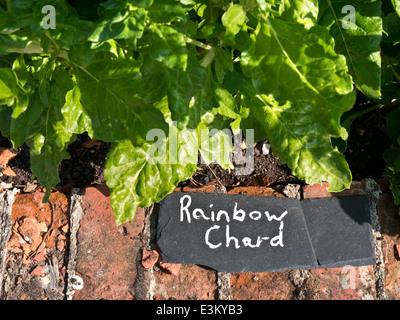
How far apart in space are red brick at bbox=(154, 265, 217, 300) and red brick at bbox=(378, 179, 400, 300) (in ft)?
2.10

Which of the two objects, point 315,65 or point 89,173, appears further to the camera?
point 89,173

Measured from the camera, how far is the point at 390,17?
1369mm

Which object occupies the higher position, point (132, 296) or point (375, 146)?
point (375, 146)

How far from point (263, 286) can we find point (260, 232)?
19cm

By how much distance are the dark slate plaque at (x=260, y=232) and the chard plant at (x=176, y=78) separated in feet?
1.03

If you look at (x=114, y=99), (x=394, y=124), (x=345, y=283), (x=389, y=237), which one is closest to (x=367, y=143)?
(x=394, y=124)

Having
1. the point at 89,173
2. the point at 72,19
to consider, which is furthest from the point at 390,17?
the point at 89,173

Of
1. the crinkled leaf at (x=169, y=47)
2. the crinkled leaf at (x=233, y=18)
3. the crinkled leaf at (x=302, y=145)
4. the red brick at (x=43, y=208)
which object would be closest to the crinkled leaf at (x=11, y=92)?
Answer: the crinkled leaf at (x=169, y=47)

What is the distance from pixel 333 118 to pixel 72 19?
0.61m

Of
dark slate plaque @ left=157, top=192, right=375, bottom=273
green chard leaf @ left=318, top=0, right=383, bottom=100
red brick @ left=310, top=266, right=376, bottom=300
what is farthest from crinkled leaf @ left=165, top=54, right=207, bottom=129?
red brick @ left=310, top=266, right=376, bottom=300

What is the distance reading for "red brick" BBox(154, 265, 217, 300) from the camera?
1627mm

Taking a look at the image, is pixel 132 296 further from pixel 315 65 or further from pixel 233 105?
pixel 315 65

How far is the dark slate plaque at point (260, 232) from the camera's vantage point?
63.7 inches

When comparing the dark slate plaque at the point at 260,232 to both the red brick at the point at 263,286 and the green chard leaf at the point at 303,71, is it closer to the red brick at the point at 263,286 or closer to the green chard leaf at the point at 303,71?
the red brick at the point at 263,286
